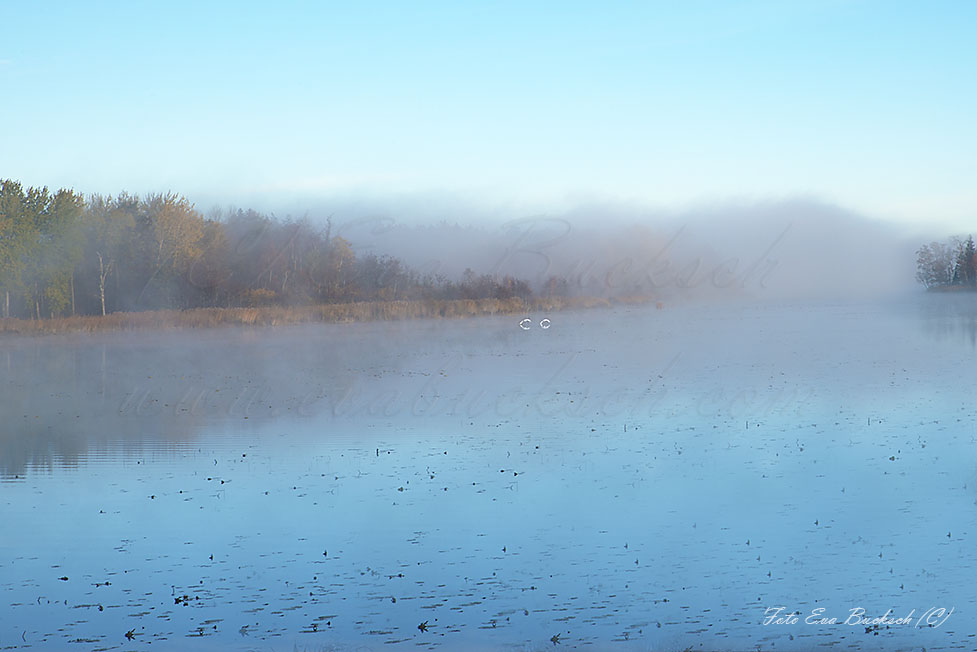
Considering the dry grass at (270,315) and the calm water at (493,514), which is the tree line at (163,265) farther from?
the calm water at (493,514)

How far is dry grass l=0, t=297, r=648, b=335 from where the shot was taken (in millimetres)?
48000

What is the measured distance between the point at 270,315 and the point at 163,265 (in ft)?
42.1

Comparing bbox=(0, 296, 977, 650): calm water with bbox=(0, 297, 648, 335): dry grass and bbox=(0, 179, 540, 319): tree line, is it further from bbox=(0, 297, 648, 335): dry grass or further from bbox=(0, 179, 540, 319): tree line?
bbox=(0, 179, 540, 319): tree line

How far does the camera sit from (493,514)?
428 inches

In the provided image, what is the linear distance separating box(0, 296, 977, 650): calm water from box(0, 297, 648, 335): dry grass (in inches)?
1011

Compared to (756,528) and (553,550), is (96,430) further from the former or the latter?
(756,528)

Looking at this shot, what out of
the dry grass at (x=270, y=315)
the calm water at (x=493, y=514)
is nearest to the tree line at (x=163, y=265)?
the dry grass at (x=270, y=315)

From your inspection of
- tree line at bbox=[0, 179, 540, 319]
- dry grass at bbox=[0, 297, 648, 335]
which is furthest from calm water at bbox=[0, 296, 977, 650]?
tree line at bbox=[0, 179, 540, 319]

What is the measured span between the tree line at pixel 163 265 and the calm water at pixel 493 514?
35149 mm

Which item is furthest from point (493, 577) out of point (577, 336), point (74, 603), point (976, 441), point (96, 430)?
point (577, 336)

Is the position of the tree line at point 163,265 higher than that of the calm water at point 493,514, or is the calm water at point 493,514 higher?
the tree line at point 163,265

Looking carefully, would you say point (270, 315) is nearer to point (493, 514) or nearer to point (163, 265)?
point (163, 265)

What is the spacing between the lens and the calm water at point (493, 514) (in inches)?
297

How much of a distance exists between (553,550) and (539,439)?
258 inches
